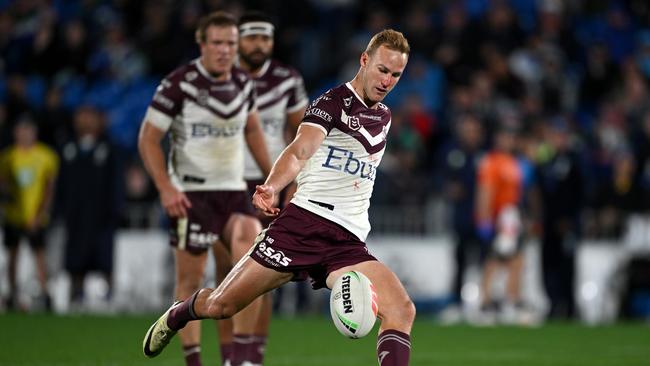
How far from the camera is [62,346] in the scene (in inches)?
469

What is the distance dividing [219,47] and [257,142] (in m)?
0.71

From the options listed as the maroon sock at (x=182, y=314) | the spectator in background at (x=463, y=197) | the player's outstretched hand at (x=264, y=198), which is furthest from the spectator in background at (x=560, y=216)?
the player's outstretched hand at (x=264, y=198)

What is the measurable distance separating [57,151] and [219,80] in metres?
9.30

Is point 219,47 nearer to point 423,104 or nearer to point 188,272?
point 188,272

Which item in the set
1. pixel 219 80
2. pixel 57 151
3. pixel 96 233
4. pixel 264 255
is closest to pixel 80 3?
pixel 57 151

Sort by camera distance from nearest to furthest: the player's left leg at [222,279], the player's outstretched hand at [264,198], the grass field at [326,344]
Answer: the player's outstretched hand at [264,198] < the player's left leg at [222,279] < the grass field at [326,344]

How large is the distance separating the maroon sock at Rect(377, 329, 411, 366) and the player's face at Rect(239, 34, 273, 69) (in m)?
3.27

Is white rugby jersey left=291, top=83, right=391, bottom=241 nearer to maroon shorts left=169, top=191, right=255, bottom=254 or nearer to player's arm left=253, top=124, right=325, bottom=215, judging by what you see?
player's arm left=253, top=124, right=325, bottom=215

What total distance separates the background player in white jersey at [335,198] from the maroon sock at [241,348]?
134 centimetres

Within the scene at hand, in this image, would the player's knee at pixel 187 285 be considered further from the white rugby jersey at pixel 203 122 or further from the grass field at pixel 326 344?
the grass field at pixel 326 344

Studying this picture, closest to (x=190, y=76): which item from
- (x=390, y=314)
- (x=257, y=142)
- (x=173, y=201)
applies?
(x=257, y=142)

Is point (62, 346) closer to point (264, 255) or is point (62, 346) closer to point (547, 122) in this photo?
point (264, 255)

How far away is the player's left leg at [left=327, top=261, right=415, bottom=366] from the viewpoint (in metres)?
7.25

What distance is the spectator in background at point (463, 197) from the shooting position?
1734 centimetres
